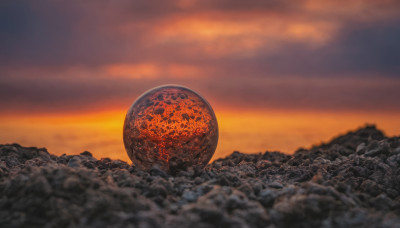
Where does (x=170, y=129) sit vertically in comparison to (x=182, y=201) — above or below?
above

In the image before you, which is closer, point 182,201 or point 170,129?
point 182,201

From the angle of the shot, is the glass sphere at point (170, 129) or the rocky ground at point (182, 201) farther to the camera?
the glass sphere at point (170, 129)

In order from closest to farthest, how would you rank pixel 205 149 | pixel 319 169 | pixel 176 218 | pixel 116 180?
1. pixel 176 218
2. pixel 116 180
3. pixel 205 149
4. pixel 319 169

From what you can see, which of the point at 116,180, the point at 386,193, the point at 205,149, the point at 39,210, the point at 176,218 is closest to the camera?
the point at 176,218

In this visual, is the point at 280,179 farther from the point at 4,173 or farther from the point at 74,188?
the point at 4,173

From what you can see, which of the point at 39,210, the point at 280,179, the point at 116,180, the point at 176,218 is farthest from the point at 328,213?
the point at 39,210

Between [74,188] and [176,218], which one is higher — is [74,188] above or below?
above

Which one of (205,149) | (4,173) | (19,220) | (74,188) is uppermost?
(205,149)

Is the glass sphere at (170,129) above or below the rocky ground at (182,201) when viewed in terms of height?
above
